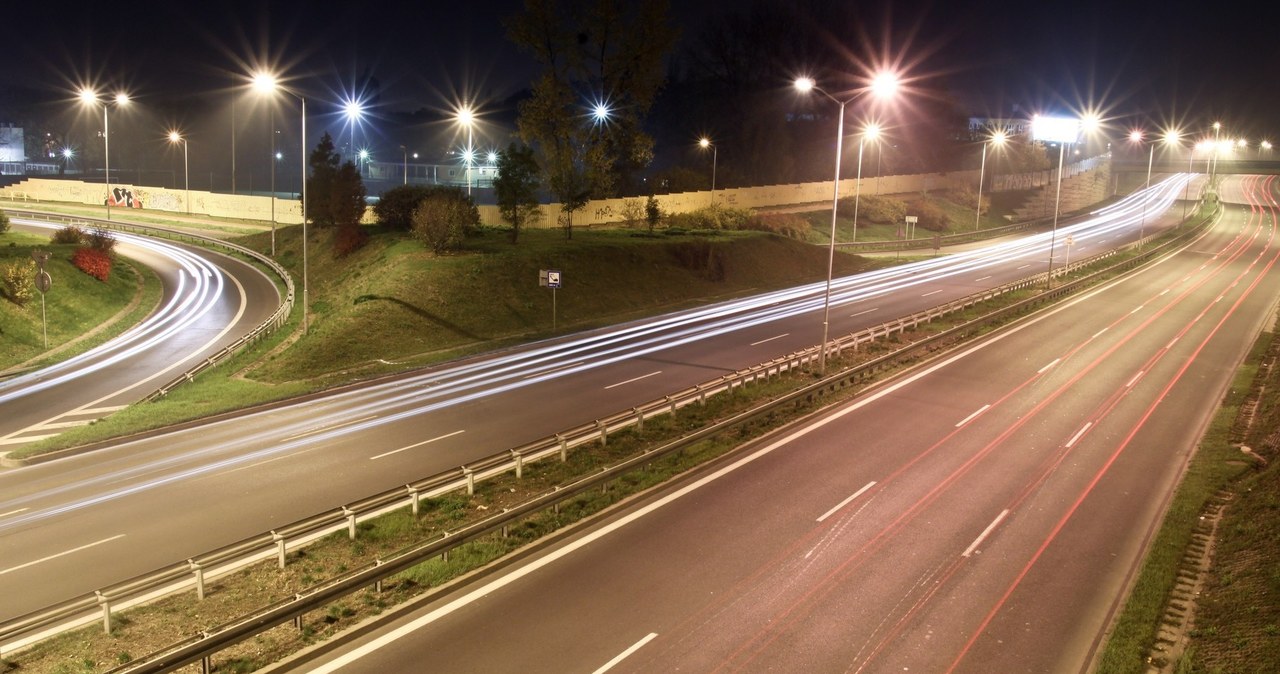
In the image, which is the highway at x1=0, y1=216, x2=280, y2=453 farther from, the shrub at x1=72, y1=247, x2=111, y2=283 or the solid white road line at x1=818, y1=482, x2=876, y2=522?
the solid white road line at x1=818, y1=482, x2=876, y2=522

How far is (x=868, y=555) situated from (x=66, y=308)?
39.5 meters

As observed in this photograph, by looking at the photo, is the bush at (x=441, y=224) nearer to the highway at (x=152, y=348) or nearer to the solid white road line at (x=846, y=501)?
the highway at (x=152, y=348)

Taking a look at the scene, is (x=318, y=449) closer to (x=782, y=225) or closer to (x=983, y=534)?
(x=983, y=534)

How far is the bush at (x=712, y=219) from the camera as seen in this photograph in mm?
62969

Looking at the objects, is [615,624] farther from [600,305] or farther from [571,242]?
[571,242]

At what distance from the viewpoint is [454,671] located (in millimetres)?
11383

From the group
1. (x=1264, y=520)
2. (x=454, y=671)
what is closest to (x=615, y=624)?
(x=454, y=671)

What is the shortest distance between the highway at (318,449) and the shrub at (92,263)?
24531mm

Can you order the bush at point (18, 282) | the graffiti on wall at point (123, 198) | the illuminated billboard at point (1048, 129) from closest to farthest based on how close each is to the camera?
the bush at point (18, 282)
the graffiti on wall at point (123, 198)
the illuminated billboard at point (1048, 129)

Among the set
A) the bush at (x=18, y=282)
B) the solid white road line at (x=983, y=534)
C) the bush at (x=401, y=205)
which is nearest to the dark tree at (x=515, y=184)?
the bush at (x=401, y=205)

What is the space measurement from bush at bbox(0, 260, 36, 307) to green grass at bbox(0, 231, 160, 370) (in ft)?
1.12

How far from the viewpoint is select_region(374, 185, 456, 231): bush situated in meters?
53.2

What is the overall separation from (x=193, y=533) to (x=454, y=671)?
7504 mm

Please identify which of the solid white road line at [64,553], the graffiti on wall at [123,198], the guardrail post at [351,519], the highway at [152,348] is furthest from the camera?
the graffiti on wall at [123,198]
